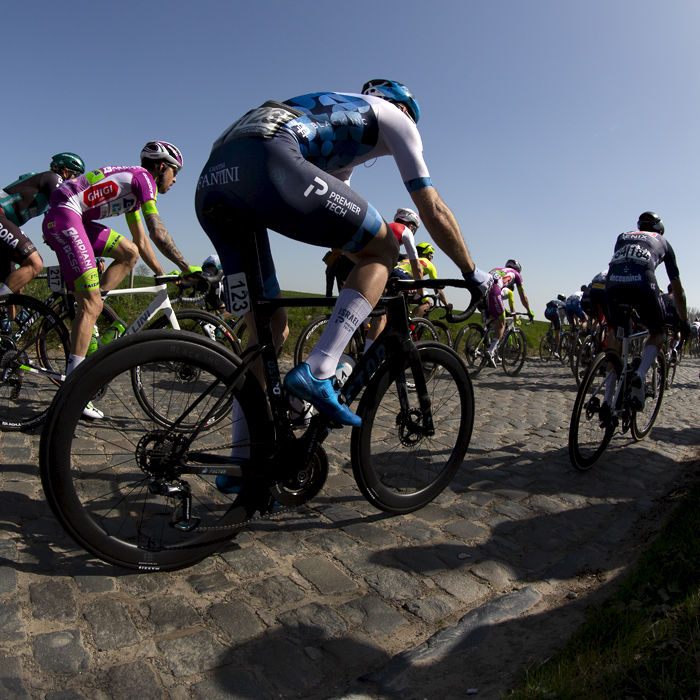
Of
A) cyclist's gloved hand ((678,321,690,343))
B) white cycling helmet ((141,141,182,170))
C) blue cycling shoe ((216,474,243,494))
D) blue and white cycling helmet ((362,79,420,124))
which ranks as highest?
white cycling helmet ((141,141,182,170))

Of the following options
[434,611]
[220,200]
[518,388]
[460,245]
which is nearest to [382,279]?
[460,245]

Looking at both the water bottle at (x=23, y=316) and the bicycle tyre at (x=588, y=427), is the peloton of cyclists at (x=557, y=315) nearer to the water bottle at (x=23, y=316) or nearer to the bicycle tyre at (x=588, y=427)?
the bicycle tyre at (x=588, y=427)

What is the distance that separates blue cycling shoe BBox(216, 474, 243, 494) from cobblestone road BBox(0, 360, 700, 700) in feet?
1.03

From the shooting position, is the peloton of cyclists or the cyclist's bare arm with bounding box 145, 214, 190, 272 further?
the peloton of cyclists

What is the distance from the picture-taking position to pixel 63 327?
4.42 m

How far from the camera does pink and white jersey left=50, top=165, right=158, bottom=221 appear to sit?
4.21 m

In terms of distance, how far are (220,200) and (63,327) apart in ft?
9.27

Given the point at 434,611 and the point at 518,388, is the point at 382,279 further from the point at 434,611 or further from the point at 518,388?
the point at 518,388

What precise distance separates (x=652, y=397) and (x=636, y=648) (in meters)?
4.48

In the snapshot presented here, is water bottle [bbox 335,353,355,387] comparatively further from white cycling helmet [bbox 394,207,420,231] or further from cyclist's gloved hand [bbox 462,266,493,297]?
white cycling helmet [bbox 394,207,420,231]

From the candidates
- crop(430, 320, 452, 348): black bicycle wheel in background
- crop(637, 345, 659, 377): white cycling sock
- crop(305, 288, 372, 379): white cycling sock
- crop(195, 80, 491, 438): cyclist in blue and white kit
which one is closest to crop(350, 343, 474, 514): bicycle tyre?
crop(195, 80, 491, 438): cyclist in blue and white kit

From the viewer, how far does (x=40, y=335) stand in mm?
4480

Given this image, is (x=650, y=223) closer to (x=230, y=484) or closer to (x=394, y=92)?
(x=394, y=92)

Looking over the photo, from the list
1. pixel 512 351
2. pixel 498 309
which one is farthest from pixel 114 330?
pixel 512 351
